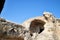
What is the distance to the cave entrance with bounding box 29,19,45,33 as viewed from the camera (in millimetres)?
19103

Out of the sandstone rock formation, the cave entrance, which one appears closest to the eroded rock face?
the sandstone rock formation

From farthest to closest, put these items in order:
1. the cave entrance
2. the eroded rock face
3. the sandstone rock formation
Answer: the cave entrance, the sandstone rock formation, the eroded rock face

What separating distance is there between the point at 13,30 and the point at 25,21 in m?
9.71

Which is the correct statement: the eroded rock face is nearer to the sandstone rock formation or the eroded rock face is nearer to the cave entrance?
the sandstone rock formation

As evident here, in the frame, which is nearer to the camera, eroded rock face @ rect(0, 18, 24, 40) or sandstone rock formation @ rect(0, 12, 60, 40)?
eroded rock face @ rect(0, 18, 24, 40)

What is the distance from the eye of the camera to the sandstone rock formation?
8551 millimetres

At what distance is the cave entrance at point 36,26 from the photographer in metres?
19.1

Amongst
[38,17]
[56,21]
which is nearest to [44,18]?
[38,17]

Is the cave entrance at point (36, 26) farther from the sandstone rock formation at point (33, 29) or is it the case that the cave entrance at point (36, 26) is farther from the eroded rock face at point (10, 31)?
the eroded rock face at point (10, 31)

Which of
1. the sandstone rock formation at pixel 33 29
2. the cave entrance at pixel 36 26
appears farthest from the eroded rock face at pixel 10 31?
the cave entrance at pixel 36 26

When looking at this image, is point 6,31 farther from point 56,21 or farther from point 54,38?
point 56,21

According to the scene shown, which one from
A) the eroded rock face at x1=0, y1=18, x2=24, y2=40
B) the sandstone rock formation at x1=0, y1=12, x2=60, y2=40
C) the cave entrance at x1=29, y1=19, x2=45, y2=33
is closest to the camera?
the eroded rock face at x1=0, y1=18, x2=24, y2=40

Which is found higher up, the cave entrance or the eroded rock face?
the cave entrance

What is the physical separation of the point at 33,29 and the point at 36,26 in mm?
891
